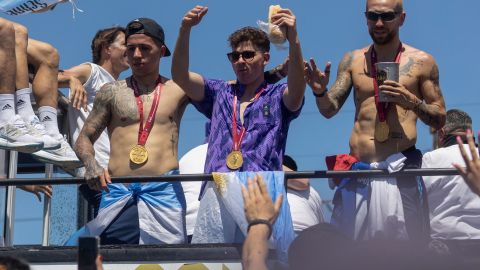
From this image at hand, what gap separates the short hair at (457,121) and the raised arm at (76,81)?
2840 millimetres

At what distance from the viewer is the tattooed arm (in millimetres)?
6930

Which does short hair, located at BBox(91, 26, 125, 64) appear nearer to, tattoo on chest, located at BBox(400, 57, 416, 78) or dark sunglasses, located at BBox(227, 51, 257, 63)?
dark sunglasses, located at BBox(227, 51, 257, 63)

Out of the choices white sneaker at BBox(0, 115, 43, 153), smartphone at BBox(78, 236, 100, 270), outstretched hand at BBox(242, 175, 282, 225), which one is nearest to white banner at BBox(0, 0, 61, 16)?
white sneaker at BBox(0, 115, 43, 153)

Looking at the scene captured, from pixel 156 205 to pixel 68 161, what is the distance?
0.88 metres

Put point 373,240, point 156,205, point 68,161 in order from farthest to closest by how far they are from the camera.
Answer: point 68,161 → point 156,205 → point 373,240

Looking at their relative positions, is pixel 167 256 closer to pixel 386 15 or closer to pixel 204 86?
pixel 204 86

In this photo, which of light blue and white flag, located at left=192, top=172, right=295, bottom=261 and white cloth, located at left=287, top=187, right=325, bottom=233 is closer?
light blue and white flag, located at left=192, top=172, right=295, bottom=261

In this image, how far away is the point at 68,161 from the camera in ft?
24.7

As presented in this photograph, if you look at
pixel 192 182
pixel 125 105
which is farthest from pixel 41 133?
pixel 192 182

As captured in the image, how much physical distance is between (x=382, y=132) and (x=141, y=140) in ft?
5.48

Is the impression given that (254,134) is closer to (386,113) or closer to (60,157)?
(386,113)

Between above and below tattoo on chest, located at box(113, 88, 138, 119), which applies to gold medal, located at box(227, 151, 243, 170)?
below

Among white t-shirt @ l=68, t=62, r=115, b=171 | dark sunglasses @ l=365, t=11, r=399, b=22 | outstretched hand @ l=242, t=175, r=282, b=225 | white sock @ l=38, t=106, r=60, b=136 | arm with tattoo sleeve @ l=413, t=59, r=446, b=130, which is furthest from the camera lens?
white t-shirt @ l=68, t=62, r=115, b=171

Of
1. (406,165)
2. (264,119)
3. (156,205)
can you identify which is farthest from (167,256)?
(406,165)
